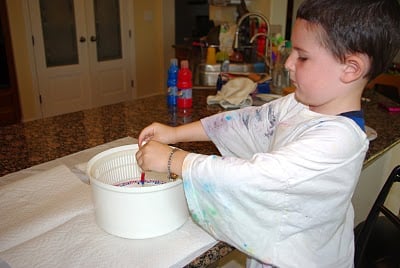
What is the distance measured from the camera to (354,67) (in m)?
0.67

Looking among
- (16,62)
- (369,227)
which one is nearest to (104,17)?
(16,62)

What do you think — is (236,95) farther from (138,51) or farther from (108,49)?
(138,51)

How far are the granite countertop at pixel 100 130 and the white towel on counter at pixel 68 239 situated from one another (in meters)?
0.12

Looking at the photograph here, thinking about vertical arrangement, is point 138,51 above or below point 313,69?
below

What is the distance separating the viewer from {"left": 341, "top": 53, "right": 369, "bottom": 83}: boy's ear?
0.66 m

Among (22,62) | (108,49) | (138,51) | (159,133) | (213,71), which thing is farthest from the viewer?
(138,51)

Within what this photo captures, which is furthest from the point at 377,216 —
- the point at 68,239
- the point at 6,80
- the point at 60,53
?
the point at 60,53

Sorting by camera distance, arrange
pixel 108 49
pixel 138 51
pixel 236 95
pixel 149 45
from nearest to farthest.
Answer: pixel 236 95 < pixel 108 49 < pixel 138 51 < pixel 149 45

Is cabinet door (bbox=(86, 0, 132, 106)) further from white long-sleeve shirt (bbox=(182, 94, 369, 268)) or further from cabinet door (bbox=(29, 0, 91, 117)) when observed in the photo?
white long-sleeve shirt (bbox=(182, 94, 369, 268))

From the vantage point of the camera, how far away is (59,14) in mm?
3803

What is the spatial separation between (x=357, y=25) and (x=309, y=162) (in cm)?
26

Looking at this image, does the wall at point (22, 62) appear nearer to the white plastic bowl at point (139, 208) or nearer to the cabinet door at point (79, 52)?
the cabinet door at point (79, 52)

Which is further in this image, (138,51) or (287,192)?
(138,51)

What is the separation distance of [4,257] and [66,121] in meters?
0.79
